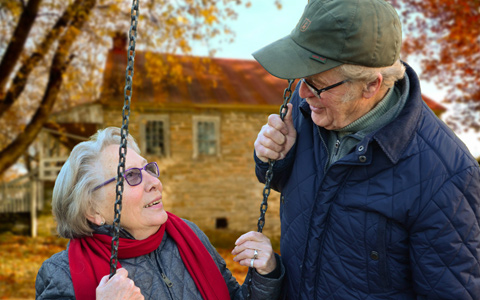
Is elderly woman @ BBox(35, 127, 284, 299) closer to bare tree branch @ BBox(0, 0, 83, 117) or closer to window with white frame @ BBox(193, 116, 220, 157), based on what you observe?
bare tree branch @ BBox(0, 0, 83, 117)

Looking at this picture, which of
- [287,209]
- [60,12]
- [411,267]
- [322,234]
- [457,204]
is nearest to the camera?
[457,204]

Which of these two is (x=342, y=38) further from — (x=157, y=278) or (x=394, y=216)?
(x=157, y=278)

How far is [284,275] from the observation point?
83.4 inches

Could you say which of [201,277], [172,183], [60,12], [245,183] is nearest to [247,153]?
[245,183]

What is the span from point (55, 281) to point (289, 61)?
1477 mm

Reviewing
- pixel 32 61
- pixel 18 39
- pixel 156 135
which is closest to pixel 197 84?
pixel 156 135

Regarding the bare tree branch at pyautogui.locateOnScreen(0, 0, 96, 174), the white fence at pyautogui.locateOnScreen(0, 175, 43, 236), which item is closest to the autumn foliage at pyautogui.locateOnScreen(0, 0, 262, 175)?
the bare tree branch at pyautogui.locateOnScreen(0, 0, 96, 174)

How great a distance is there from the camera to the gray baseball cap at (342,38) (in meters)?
1.66

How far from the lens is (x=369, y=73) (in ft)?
5.63

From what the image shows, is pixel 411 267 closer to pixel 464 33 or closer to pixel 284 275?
pixel 284 275

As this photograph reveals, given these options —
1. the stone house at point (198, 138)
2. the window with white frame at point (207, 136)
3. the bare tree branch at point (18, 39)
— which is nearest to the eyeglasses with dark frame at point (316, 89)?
the bare tree branch at point (18, 39)

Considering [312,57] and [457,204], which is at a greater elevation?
[312,57]

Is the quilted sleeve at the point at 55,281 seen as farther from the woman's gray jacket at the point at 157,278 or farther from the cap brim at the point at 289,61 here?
the cap brim at the point at 289,61

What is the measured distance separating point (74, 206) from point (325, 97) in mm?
1341
